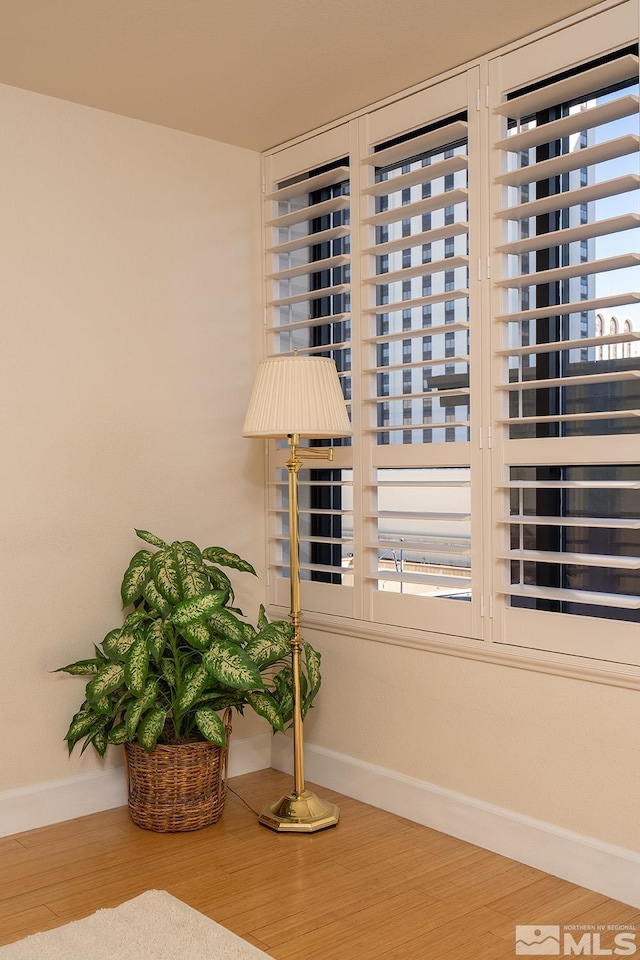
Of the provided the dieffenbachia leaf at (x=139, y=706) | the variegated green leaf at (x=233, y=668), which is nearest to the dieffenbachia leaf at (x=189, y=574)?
the variegated green leaf at (x=233, y=668)

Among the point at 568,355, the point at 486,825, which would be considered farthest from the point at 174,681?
the point at 568,355

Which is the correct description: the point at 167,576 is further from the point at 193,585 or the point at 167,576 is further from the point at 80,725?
the point at 80,725

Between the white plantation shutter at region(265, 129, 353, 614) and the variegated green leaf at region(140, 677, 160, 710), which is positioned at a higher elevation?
the white plantation shutter at region(265, 129, 353, 614)

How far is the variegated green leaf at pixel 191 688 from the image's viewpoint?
117 inches

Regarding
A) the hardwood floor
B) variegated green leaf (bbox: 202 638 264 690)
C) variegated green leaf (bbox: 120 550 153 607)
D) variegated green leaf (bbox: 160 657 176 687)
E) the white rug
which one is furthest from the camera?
variegated green leaf (bbox: 120 550 153 607)

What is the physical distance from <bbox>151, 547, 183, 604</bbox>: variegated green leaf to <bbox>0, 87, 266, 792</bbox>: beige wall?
0.33m

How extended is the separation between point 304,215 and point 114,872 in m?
2.44

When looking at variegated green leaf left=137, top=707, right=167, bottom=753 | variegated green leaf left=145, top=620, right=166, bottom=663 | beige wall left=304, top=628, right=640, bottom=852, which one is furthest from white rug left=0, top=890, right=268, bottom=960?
beige wall left=304, top=628, right=640, bottom=852

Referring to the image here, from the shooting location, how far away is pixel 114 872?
2.81 metres

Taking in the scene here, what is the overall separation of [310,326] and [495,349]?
911mm

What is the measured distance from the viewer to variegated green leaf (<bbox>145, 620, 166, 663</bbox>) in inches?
119

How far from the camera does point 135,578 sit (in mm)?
3229

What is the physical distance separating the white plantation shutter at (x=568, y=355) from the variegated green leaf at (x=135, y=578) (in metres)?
1.25

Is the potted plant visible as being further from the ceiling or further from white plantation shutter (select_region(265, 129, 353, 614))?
the ceiling
